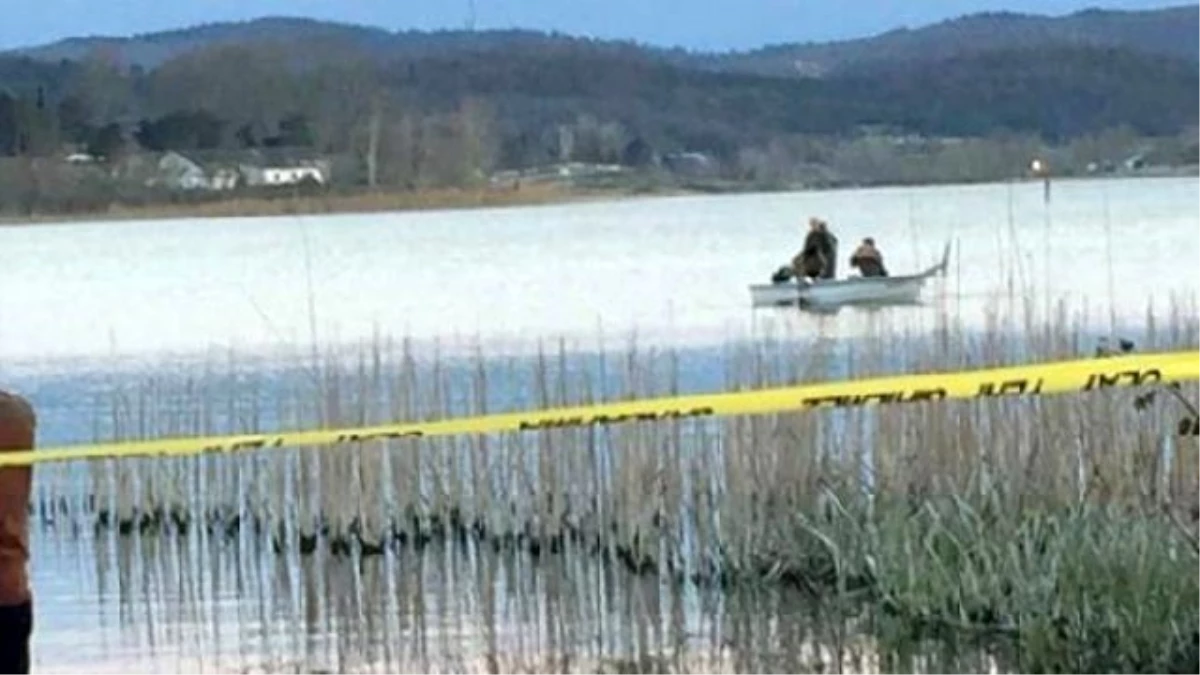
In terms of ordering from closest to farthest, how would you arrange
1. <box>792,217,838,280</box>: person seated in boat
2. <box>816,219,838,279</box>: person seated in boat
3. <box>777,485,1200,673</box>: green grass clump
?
<box>777,485,1200,673</box>: green grass clump < <box>816,219,838,279</box>: person seated in boat < <box>792,217,838,280</box>: person seated in boat

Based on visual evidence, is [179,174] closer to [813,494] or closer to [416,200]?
[416,200]

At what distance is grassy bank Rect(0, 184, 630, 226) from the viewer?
125m

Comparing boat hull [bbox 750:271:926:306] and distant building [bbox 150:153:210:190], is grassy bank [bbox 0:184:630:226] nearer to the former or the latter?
distant building [bbox 150:153:210:190]

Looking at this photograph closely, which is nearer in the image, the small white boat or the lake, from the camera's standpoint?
the lake

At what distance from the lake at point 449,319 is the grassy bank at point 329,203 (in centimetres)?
111

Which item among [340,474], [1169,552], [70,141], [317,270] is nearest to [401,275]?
[317,270]

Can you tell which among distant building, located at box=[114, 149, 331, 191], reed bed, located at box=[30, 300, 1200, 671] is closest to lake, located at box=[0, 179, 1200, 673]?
reed bed, located at box=[30, 300, 1200, 671]

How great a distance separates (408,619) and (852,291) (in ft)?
86.4

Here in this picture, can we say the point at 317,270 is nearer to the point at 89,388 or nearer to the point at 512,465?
the point at 89,388

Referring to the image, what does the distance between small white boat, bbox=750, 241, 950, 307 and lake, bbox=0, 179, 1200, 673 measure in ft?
1.96

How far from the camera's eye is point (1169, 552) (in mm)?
12422

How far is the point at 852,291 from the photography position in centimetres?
4347

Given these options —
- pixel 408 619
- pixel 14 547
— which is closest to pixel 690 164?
pixel 408 619

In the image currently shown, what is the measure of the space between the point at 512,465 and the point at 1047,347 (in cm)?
321
